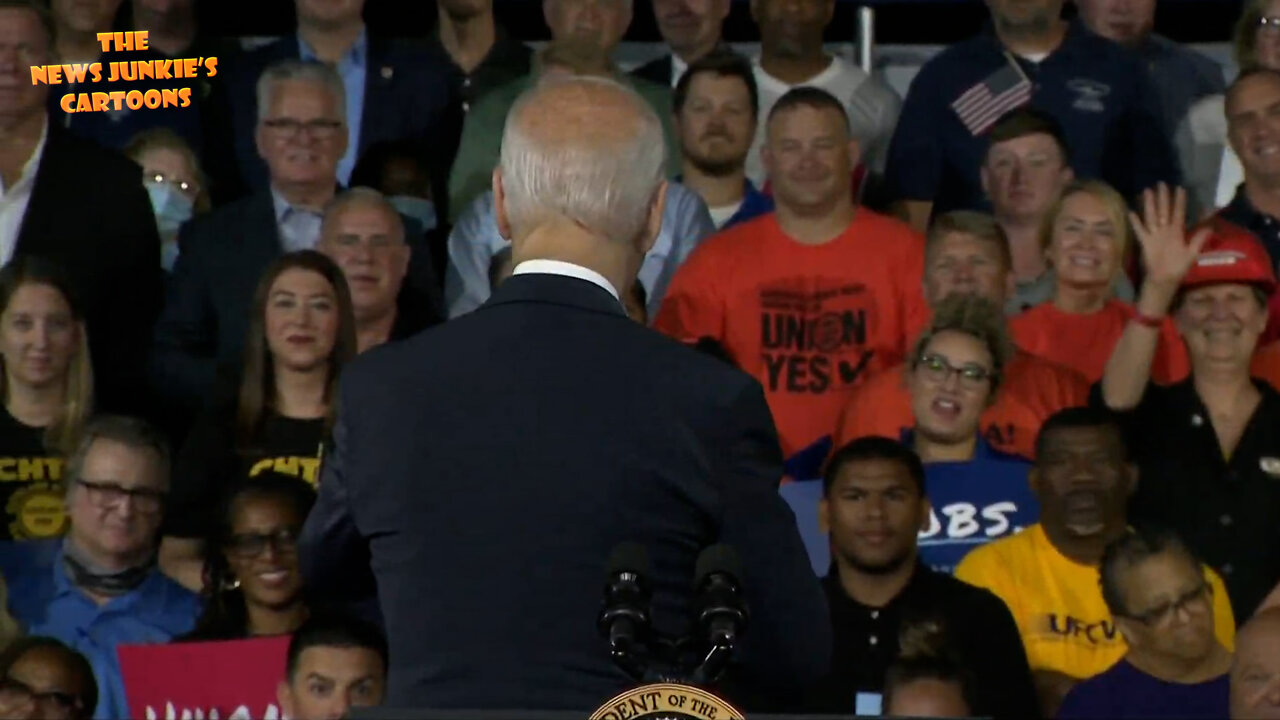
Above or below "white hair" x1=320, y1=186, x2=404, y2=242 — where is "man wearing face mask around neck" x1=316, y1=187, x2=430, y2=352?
below

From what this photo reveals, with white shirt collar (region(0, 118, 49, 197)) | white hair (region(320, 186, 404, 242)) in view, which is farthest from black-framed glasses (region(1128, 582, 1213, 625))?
white shirt collar (region(0, 118, 49, 197))

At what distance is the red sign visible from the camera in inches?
187

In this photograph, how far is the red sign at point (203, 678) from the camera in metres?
4.75

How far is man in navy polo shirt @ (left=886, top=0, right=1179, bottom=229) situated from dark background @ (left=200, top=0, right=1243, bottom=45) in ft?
2.42

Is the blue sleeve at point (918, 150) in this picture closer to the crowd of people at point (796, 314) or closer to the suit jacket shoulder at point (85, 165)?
the crowd of people at point (796, 314)

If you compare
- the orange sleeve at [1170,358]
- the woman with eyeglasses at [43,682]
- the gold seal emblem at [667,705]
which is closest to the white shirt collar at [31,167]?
the woman with eyeglasses at [43,682]

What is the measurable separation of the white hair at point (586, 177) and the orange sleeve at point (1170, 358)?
145 inches

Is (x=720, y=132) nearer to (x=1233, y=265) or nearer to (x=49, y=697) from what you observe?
(x=1233, y=265)

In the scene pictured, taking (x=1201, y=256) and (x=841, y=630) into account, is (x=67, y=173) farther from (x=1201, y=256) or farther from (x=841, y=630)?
(x=1201, y=256)

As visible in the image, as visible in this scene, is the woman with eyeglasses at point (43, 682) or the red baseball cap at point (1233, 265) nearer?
the woman with eyeglasses at point (43, 682)

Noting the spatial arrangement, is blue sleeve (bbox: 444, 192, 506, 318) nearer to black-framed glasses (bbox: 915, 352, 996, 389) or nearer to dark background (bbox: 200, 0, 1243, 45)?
black-framed glasses (bbox: 915, 352, 996, 389)

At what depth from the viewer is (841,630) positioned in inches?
189

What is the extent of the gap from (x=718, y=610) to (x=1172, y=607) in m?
3.20

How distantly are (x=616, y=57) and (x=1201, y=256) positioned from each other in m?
2.22
